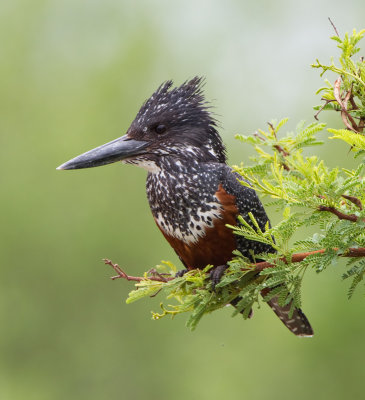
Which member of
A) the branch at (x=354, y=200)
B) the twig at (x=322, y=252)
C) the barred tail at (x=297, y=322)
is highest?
the branch at (x=354, y=200)

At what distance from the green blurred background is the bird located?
23.5 feet

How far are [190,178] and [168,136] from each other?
0.35 meters

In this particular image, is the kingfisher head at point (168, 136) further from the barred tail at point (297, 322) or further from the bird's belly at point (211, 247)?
the barred tail at point (297, 322)

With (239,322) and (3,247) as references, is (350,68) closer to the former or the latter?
Result: (239,322)

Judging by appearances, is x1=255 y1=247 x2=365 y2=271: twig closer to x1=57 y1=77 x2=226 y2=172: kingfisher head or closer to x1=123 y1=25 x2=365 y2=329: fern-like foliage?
x1=123 y1=25 x2=365 y2=329: fern-like foliage

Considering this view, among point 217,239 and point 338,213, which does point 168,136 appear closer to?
point 217,239

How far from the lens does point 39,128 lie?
13.3 m

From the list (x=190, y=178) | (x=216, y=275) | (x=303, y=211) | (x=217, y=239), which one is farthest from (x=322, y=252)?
(x=190, y=178)

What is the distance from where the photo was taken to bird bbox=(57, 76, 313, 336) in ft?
12.1

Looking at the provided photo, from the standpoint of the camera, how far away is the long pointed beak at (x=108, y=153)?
389 cm

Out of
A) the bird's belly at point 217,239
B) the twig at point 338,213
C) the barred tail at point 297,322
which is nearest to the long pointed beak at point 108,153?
the bird's belly at point 217,239

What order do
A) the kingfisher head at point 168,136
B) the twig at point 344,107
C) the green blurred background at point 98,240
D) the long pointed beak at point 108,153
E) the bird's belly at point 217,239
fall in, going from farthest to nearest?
the green blurred background at point 98,240, the kingfisher head at point 168,136, the long pointed beak at point 108,153, the bird's belly at point 217,239, the twig at point 344,107

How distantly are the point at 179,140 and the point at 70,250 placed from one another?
30.0ft

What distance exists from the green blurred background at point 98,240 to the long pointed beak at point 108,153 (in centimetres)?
728
